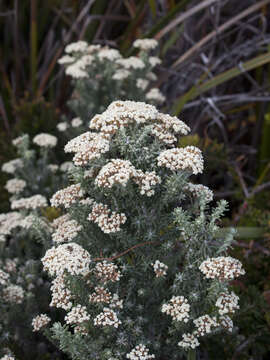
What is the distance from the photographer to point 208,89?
2748 mm

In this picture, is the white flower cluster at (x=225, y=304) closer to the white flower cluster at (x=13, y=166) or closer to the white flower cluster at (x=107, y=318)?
the white flower cluster at (x=107, y=318)

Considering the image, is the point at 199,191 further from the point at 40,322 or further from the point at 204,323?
the point at 40,322

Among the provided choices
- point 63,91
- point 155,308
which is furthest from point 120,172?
point 63,91

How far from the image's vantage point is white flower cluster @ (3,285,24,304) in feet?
5.41

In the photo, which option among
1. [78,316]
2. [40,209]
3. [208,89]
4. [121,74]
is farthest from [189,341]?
[208,89]

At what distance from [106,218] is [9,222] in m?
0.74

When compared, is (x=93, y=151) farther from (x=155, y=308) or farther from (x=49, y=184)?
(x=49, y=184)

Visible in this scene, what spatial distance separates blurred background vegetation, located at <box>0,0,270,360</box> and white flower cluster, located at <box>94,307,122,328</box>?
57cm

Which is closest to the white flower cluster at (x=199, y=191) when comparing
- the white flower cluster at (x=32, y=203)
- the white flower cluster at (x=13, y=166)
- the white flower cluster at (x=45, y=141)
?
the white flower cluster at (x=32, y=203)

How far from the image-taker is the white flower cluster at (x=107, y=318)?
128 centimetres

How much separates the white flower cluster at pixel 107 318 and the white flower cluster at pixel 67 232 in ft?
0.96

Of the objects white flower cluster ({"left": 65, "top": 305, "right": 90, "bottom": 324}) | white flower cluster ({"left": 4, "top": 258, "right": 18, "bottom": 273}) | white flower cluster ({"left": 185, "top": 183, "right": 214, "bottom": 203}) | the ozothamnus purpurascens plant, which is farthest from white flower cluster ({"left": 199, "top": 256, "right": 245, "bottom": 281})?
white flower cluster ({"left": 4, "top": 258, "right": 18, "bottom": 273})

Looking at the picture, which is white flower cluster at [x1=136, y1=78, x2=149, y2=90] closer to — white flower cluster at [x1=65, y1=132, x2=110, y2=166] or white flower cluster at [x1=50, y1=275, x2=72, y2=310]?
white flower cluster at [x1=65, y1=132, x2=110, y2=166]

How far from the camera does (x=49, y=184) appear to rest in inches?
98.5
